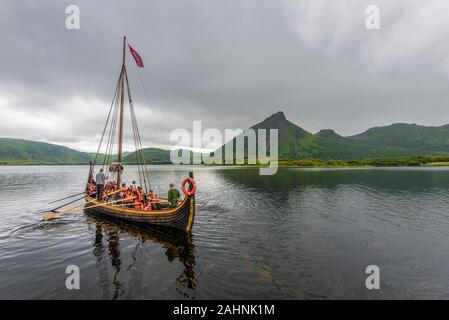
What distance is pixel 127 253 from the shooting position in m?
15.3

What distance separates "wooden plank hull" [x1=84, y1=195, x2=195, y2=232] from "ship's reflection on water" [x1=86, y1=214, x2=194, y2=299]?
0.63 m

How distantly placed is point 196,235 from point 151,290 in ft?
A: 27.4

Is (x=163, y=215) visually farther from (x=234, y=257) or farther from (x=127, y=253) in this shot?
(x=234, y=257)

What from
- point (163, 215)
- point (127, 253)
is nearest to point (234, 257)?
point (127, 253)

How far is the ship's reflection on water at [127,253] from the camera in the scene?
443 inches

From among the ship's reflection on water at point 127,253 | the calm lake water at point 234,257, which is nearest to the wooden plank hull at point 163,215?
the ship's reflection on water at point 127,253

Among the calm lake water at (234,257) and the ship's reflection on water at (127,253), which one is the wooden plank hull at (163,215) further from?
the calm lake water at (234,257)

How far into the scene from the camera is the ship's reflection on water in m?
11.3

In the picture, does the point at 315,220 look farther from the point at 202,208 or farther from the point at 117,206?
the point at 117,206

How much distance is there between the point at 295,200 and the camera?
36.1m

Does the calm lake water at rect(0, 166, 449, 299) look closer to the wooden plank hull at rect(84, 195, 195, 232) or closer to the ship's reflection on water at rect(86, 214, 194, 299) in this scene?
the ship's reflection on water at rect(86, 214, 194, 299)

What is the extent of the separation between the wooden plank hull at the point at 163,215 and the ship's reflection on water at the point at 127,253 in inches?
24.7

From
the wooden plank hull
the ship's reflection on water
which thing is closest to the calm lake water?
the ship's reflection on water
